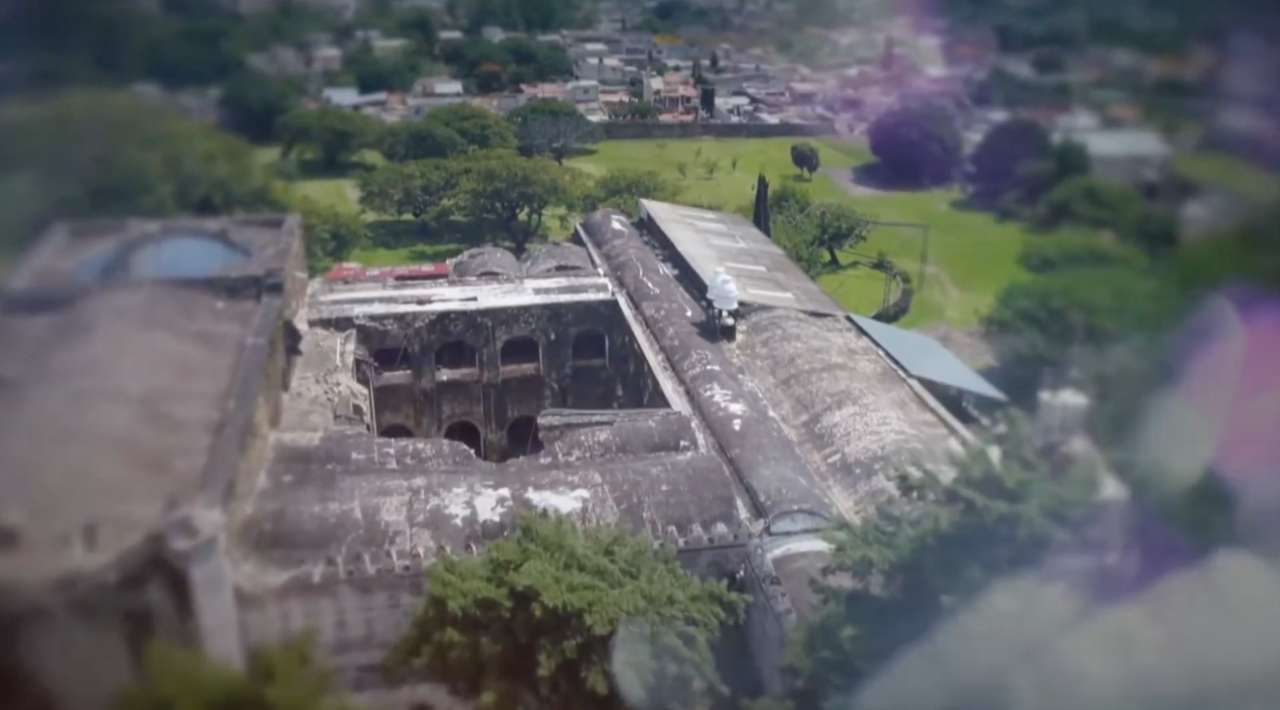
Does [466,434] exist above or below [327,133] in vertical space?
below

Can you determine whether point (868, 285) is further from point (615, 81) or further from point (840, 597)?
point (840, 597)

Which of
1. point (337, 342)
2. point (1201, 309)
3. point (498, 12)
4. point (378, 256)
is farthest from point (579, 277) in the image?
point (1201, 309)

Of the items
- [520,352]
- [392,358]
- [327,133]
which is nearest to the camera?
[327,133]

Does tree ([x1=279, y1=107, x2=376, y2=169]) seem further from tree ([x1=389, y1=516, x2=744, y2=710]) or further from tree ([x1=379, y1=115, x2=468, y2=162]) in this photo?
tree ([x1=389, y1=516, x2=744, y2=710])

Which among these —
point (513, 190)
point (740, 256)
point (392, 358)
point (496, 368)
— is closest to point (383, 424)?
point (392, 358)

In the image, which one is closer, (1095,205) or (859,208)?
(1095,205)

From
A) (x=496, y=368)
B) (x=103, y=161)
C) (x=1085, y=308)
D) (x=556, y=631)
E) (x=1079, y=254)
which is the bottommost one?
(x=496, y=368)

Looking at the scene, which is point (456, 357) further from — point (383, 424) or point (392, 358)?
point (383, 424)
